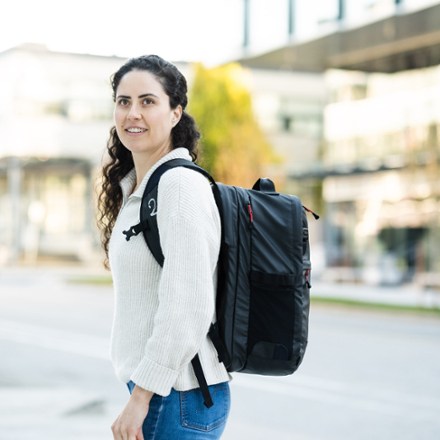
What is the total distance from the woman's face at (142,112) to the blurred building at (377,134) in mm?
21679

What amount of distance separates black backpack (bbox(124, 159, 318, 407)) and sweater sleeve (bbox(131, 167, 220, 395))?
0.34ft

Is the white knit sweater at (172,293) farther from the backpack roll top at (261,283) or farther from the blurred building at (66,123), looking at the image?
the blurred building at (66,123)

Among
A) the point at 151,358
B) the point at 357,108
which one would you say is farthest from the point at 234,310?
the point at 357,108

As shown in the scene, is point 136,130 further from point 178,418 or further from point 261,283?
point 178,418

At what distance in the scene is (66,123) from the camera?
4659 cm

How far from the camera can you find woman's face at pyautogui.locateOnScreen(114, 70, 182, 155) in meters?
2.50

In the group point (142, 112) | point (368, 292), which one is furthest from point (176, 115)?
point (368, 292)

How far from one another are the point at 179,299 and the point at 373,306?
59.0ft

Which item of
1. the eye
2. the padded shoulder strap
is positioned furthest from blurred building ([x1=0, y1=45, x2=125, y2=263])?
the padded shoulder strap

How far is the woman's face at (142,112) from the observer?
250cm

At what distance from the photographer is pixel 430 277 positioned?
974 inches

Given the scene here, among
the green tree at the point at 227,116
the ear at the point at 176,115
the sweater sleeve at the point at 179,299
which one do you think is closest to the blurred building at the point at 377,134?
the green tree at the point at 227,116

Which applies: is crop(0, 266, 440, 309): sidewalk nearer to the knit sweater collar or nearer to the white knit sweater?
the knit sweater collar

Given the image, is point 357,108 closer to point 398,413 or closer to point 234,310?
point 398,413
